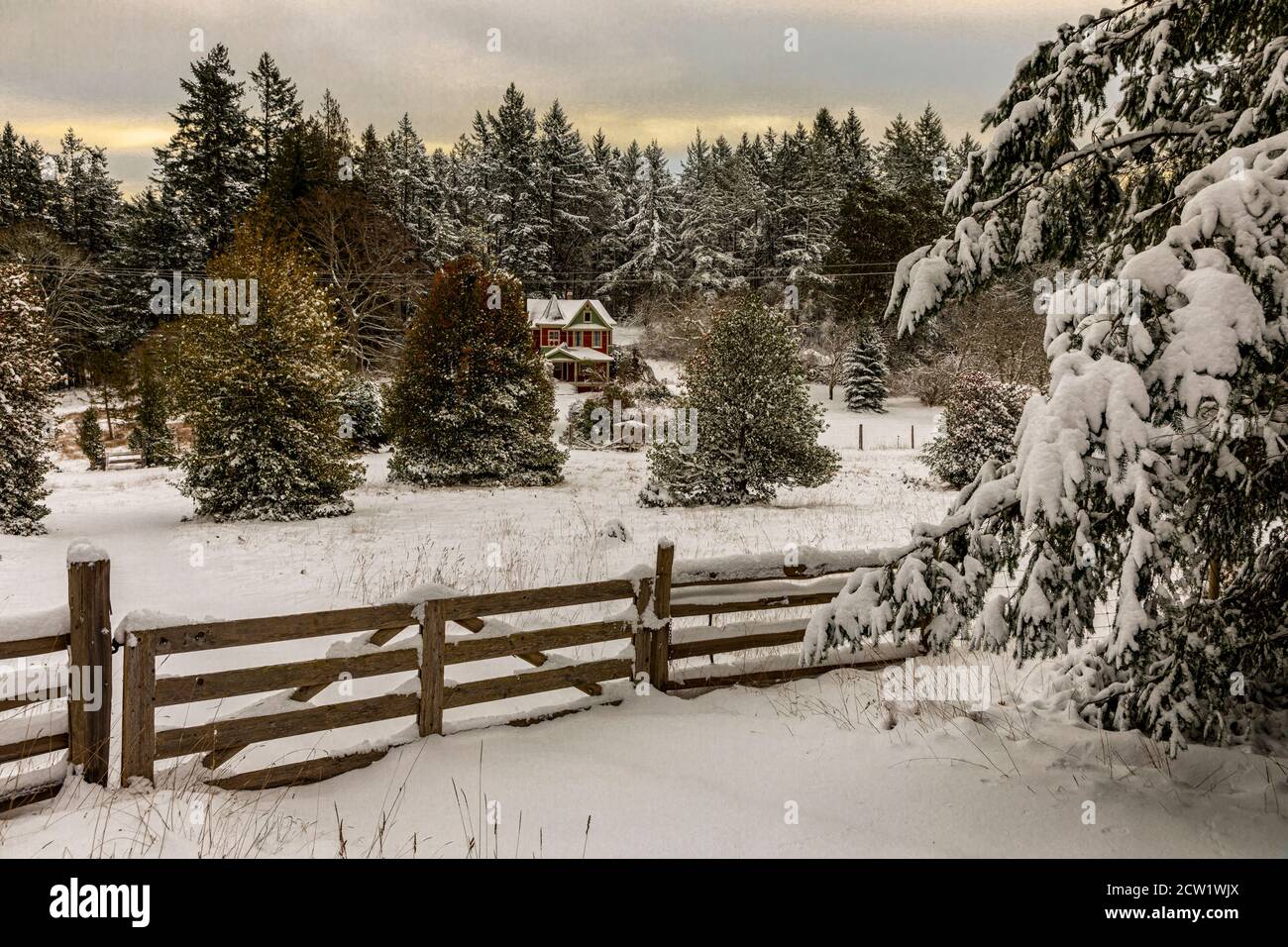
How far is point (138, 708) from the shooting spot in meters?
4.20

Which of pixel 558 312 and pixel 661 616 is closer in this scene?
pixel 661 616

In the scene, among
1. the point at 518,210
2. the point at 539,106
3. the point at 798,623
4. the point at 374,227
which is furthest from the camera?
the point at 539,106

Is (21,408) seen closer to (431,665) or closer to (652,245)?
(431,665)

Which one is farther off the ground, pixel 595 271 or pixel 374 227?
pixel 595 271

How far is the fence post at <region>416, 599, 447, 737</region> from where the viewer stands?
517cm

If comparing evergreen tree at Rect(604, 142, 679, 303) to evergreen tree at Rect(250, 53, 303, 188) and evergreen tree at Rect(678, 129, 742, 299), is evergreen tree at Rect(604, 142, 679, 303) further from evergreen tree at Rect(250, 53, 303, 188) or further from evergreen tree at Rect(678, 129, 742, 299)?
evergreen tree at Rect(250, 53, 303, 188)

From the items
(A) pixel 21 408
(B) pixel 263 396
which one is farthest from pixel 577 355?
(A) pixel 21 408

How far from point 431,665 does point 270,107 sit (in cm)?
4877

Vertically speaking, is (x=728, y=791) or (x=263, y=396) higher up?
(x=263, y=396)

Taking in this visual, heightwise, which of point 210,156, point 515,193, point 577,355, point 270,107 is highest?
point 515,193

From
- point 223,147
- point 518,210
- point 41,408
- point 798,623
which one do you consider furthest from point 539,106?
point 798,623

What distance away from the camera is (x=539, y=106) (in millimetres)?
67250

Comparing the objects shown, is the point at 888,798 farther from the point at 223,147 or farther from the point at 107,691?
the point at 223,147

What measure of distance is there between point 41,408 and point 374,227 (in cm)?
2342
